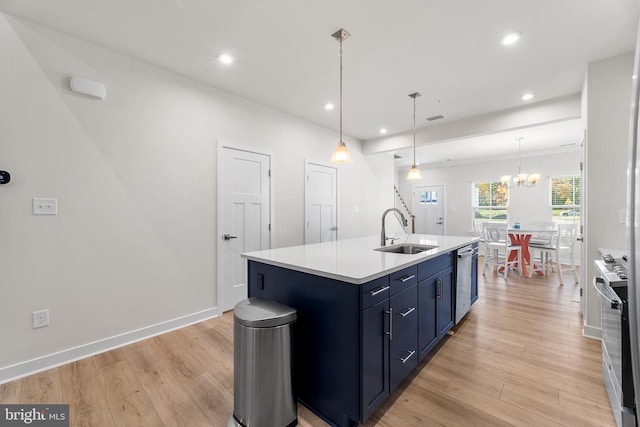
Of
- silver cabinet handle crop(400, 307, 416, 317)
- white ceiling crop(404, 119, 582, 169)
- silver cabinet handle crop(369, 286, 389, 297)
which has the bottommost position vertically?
silver cabinet handle crop(400, 307, 416, 317)

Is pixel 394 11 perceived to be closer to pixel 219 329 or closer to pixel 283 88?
pixel 283 88

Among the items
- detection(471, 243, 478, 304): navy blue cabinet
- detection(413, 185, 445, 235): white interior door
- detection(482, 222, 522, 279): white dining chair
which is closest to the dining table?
detection(482, 222, 522, 279): white dining chair

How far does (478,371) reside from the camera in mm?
2109

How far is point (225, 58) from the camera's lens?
8.86 feet

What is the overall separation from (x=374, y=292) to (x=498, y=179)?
23.8 ft

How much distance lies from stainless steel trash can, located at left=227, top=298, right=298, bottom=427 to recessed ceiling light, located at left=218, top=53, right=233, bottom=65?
237 cm

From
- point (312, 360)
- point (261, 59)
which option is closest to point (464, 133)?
point (261, 59)

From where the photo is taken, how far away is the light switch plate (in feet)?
7.03

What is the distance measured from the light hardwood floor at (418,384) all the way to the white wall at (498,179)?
4882 mm

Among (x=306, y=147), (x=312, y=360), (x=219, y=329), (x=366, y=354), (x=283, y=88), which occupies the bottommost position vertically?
(x=219, y=329)

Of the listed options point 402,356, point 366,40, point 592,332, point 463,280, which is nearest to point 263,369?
point 402,356

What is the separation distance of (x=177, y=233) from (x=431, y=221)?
743 cm

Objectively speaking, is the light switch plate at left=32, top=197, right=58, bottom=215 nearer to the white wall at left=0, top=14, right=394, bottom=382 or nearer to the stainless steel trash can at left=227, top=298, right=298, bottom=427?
the white wall at left=0, top=14, right=394, bottom=382

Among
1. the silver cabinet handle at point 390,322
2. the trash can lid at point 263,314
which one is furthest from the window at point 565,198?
the trash can lid at point 263,314
